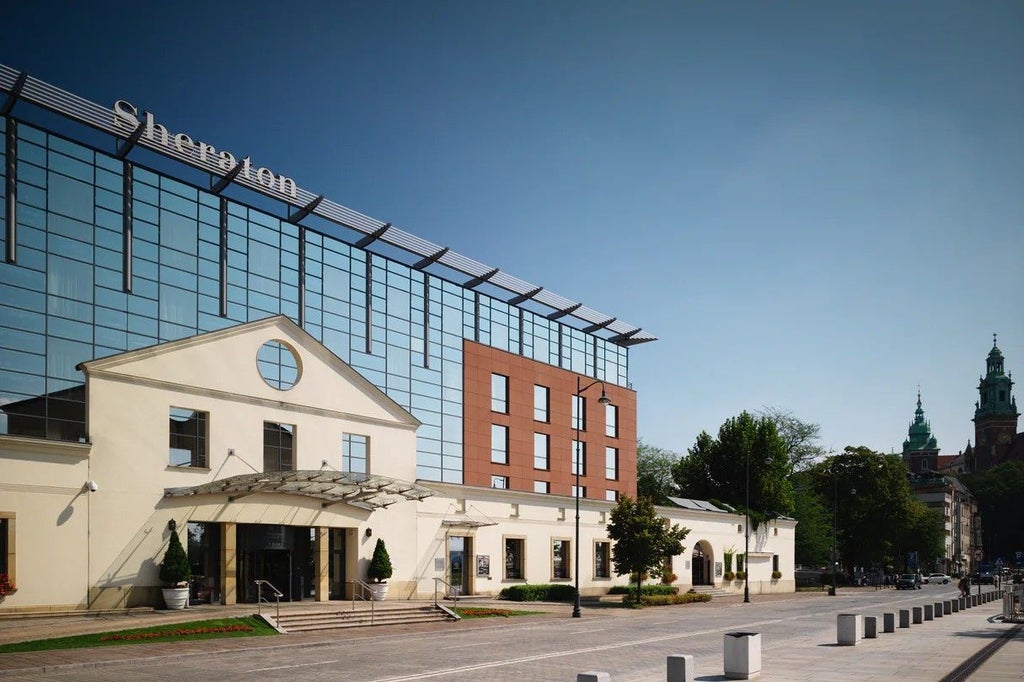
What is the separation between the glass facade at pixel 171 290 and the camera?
32.8 meters

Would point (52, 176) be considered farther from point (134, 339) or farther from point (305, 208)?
point (305, 208)

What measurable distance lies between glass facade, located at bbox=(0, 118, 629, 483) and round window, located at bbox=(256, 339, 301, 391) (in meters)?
0.09

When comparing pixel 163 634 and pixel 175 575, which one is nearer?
pixel 163 634

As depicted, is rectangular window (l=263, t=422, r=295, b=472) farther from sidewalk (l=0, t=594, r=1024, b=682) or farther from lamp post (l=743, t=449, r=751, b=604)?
lamp post (l=743, t=449, r=751, b=604)

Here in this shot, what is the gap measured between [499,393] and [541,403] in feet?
14.9

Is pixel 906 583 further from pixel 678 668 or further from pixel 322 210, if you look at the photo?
pixel 678 668

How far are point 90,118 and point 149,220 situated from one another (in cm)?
432

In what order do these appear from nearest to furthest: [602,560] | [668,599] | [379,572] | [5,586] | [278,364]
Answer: [5,586] → [278,364] → [379,572] → [668,599] → [602,560]

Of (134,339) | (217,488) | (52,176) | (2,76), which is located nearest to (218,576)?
(217,488)

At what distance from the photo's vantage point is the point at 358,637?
30.7 m

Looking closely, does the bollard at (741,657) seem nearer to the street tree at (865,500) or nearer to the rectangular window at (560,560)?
the rectangular window at (560,560)

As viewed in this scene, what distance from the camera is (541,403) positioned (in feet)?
203

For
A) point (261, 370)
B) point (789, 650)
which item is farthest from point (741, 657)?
point (261, 370)

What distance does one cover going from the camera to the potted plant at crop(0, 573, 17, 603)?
29134 millimetres
